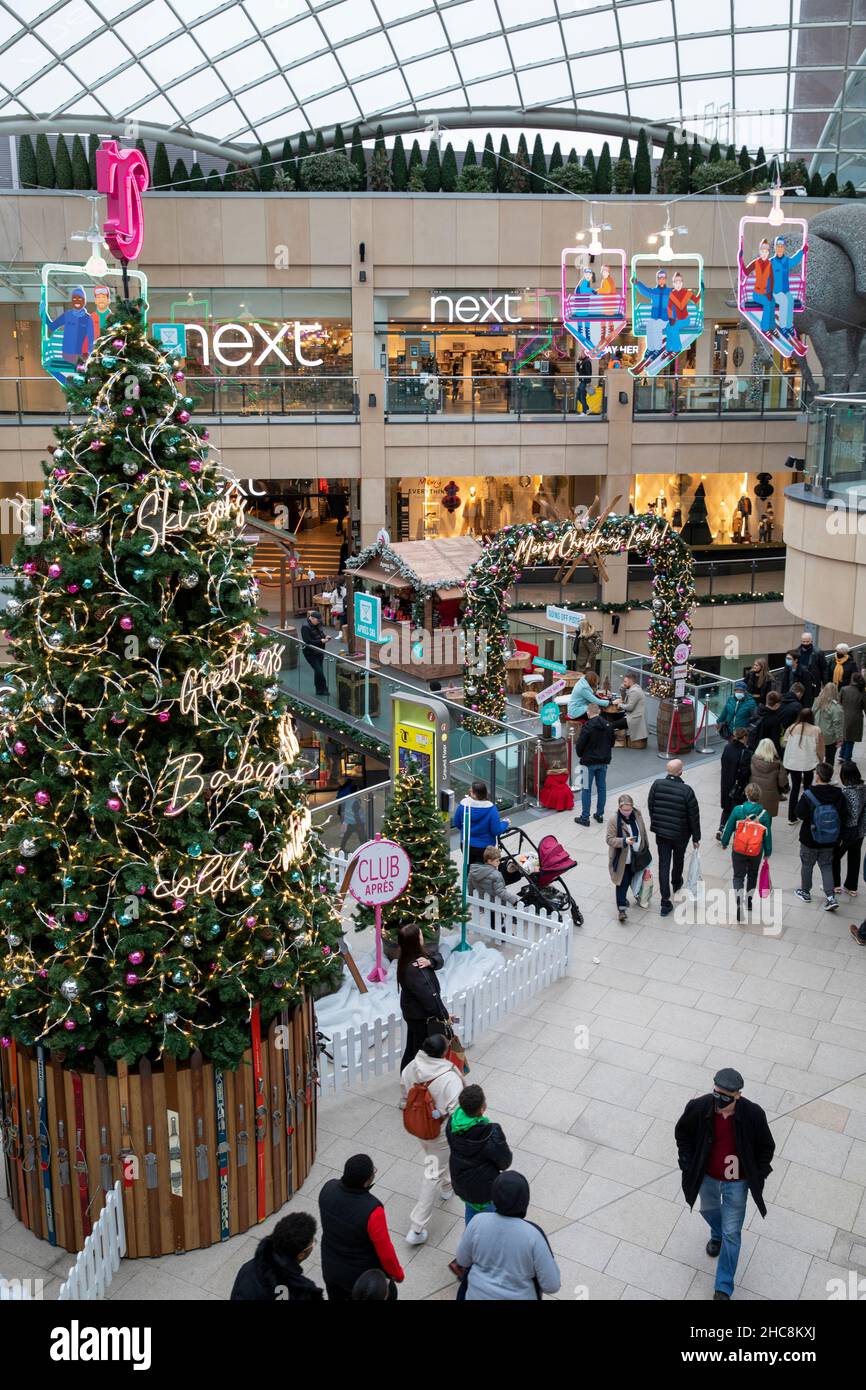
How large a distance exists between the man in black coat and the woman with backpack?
40 centimetres

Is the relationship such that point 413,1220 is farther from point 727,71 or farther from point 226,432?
point 727,71

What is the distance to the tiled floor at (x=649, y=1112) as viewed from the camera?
7.52 meters

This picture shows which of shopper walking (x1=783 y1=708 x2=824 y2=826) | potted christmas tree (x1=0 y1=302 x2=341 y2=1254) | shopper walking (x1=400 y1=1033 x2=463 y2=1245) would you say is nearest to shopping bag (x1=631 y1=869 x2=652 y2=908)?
shopper walking (x1=783 y1=708 x2=824 y2=826)

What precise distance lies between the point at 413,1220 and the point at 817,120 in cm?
3400

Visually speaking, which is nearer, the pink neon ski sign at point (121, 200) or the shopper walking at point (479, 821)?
the pink neon ski sign at point (121, 200)

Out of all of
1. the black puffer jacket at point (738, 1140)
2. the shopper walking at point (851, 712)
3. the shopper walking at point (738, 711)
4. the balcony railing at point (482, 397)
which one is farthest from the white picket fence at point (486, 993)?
the balcony railing at point (482, 397)

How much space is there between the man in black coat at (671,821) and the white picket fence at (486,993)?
4.34ft

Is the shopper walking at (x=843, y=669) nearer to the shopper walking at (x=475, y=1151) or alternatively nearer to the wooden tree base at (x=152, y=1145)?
the wooden tree base at (x=152, y=1145)

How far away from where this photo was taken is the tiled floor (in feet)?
24.7

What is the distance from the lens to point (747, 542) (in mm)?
31406

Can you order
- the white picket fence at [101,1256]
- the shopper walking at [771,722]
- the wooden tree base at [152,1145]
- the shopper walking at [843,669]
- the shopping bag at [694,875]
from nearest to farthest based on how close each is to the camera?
the white picket fence at [101,1256]
the wooden tree base at [152,1145]
the shopping bag at [694,875]
the shopper walking at [771,722]
the shopper walking at [843,669]

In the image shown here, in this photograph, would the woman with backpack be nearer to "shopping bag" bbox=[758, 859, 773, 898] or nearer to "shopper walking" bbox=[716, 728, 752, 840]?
"shopping bag" bbox=[758, 859, 773, 898]

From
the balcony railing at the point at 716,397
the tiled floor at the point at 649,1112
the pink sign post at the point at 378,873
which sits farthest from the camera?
the balcony railing at the point at 716,397

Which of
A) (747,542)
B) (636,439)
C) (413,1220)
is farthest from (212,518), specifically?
(747,542)
